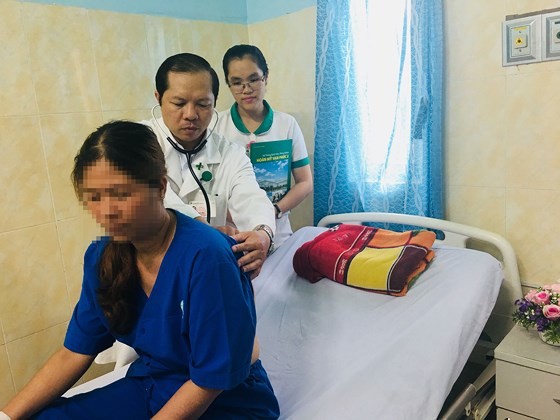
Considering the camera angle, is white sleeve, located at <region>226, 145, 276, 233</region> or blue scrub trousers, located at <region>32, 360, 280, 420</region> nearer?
blue scrub trousers, located at <region>32, 360, 280, 420</region>

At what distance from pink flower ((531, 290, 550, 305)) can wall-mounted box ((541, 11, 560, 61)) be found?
0.87 m

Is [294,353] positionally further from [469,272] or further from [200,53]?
[200,53]

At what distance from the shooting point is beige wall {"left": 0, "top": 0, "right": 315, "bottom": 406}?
2002 millimetres

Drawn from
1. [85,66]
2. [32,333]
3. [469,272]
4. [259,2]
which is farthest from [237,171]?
[259,2]

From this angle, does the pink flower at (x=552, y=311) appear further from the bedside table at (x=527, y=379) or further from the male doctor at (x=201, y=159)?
the male doctor at (x=201, y=159)

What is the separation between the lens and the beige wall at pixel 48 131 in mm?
2002

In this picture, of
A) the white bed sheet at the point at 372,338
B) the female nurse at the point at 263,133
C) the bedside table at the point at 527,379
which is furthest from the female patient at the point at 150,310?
the female nurse at the point at 263,133

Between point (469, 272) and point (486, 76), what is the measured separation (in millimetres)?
841

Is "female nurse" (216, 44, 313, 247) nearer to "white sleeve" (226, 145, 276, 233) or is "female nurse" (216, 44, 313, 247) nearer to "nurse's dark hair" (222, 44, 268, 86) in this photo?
"nurse's dark hair" (222, 44, 268, 86)

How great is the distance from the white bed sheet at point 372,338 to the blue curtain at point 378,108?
1.44 ft

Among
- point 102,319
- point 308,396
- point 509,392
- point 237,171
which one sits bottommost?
point 509,392

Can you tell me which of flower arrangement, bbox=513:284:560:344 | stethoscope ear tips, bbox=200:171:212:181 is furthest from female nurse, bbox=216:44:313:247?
flower arrangement, bbox=513:284:560:344

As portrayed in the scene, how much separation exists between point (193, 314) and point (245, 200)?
699 mm

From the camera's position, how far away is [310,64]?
8.60ft
